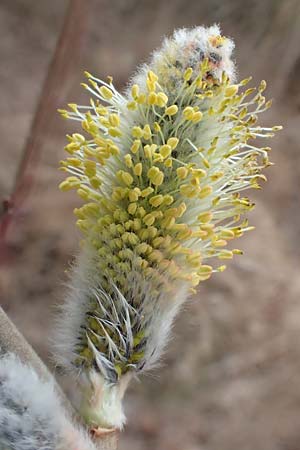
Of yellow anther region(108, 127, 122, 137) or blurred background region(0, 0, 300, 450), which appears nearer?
yellow anther region(108, 127, 122, 137)

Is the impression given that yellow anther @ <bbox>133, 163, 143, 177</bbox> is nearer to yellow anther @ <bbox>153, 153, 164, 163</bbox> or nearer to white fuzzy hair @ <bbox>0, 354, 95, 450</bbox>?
yellow anther @ <bbox>153, 153, 164, 163</bbox>

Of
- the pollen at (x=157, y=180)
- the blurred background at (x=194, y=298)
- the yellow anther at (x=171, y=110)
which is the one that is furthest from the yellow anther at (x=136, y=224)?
the blurred background at (x=194, y=298)

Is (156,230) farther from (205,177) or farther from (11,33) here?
(11,33)

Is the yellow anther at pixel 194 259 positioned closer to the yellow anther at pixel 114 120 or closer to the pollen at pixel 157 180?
the pollen at pixel 157 180

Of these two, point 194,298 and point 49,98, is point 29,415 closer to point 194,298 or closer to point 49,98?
point 194,298

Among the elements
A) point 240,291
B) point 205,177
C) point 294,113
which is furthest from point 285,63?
point 205,177

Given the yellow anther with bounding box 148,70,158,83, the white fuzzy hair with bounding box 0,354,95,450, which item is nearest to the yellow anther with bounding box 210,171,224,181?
the yellow anther with bounding box 148,70,158,83
